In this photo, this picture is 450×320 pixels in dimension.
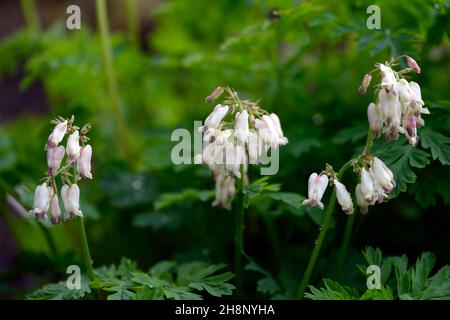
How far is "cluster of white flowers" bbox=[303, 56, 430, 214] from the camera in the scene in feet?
5.82

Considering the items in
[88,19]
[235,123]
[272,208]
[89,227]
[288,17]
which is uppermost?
[88,19]

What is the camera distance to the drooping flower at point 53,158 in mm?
1829

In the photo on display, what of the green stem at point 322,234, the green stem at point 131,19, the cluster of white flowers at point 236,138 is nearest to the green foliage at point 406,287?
the green stem at point 322,234

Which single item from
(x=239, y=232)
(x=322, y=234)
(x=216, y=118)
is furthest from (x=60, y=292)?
(x=322, y=234)

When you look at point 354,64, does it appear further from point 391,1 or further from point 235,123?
point 235,123

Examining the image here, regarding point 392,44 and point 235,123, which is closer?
point 235,123

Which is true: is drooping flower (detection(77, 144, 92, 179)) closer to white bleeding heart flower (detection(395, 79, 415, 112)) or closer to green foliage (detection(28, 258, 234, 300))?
green foliage (detection(28, 258, 234, 300))

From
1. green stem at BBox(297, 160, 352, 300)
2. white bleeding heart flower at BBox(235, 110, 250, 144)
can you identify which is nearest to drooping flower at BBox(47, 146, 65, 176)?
white bleeding heart flower at BBox(235, 110, 250, 144)

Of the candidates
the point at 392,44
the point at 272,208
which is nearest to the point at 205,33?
the point at 272,208

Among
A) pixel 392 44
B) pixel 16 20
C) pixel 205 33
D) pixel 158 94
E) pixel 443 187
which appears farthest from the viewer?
pixel 16 20

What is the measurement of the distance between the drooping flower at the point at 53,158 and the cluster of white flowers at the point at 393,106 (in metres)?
1.05

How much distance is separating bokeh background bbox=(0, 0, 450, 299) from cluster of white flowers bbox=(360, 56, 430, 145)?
24cm

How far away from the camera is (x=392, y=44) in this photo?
236 cm
